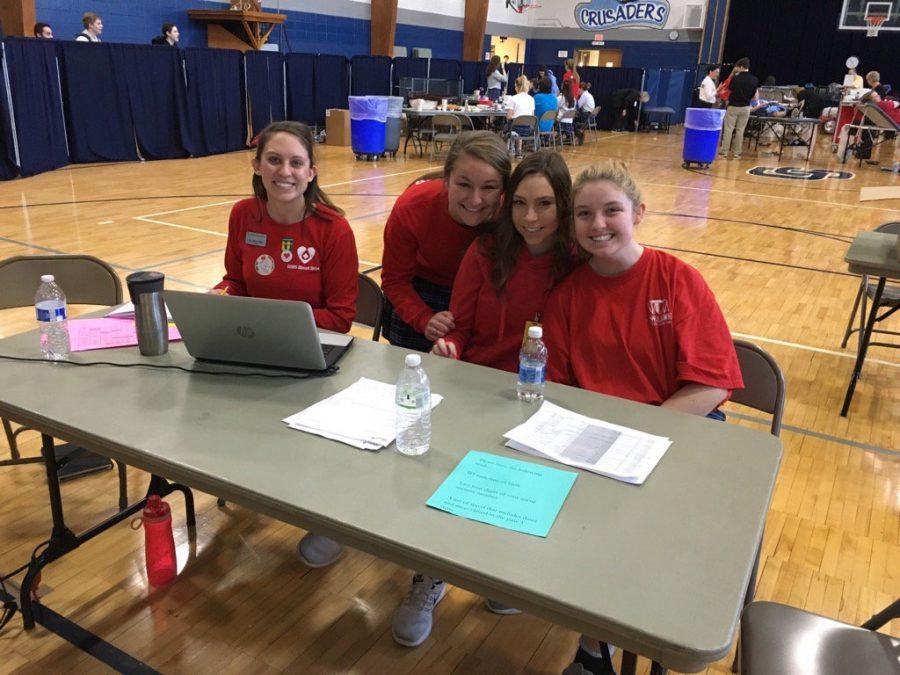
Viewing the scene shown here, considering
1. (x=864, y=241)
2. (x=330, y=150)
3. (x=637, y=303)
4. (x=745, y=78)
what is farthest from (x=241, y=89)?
(x=637, y=303)

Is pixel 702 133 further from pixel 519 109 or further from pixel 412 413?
pixel 412 413

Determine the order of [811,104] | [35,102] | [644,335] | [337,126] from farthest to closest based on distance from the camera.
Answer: [811,104], [337,126], [35,102], [644,335]

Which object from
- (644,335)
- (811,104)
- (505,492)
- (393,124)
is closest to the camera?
(505,492)

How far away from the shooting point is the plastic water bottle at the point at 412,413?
141 centimetres

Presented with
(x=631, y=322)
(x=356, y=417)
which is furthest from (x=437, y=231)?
(x=356, y=417)

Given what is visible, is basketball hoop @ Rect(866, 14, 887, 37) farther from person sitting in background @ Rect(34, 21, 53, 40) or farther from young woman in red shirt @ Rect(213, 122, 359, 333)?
young woman in red shirt @ Rect(213, 122, 359, 333)

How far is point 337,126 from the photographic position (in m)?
12.4

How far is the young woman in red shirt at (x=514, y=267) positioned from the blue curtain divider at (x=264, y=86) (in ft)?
34.0

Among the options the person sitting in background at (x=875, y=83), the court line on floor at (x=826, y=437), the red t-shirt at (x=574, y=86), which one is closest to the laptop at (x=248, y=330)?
the court line on floor at (x=826, y=437)

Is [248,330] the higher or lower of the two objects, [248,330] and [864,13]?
the lower

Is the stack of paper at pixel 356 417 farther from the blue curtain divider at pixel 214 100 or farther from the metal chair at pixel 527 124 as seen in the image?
the blue curtain divider at pixel 214 100

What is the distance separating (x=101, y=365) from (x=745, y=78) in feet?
38.7

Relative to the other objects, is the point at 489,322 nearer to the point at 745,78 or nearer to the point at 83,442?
the point at 83,442

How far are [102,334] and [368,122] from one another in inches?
353
